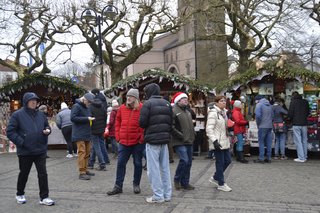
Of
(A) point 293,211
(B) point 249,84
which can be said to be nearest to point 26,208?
(A) point 293,211

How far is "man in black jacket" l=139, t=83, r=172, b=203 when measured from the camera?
6133 mm

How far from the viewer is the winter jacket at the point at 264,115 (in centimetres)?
1008

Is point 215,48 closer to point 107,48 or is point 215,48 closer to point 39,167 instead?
point 107,48

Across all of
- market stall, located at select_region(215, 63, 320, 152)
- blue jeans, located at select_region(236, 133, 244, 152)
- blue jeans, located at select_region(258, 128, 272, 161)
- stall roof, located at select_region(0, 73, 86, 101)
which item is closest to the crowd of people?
blue jeans, located at select_region(236, 133, 244, 152)

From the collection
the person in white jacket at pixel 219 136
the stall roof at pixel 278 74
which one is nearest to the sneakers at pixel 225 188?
the person in white jacket at pixel 219 136

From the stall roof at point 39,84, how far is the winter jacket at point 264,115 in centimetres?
675

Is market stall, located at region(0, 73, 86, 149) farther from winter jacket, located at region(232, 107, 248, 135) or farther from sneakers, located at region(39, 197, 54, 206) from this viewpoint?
sneakers, located at region(39, 197, 54, 206)

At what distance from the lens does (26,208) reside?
19.8ft

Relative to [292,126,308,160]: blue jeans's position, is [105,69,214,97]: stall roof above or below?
above

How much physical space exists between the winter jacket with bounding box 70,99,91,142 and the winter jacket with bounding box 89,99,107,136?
0.92m

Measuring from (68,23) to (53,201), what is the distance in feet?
56.5

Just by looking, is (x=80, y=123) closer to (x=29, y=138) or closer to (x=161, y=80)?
(x=29, y=138)

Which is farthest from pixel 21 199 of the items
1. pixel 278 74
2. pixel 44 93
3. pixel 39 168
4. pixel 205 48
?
pixel 205 48

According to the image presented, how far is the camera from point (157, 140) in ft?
20.0
